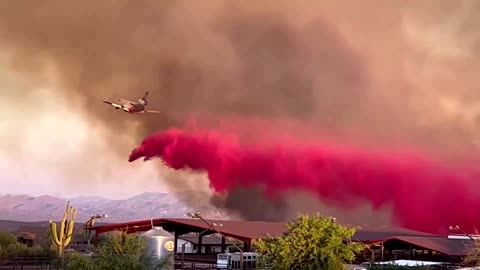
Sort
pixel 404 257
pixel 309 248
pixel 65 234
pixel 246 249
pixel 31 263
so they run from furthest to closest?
1. pixel 404 257
2. pixel 246 249
3. pixel 65 234
4. pixel 31 263
5. pixel 309 248

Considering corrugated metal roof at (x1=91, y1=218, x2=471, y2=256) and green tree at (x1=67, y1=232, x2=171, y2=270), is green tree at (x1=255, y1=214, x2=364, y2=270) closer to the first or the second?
green tree at (x1=67, y1=232, x2=171, y2=270)

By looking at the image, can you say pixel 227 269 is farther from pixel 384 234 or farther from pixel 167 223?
pixel 384 234

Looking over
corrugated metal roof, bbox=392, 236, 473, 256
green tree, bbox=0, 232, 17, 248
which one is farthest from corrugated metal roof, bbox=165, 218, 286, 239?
green tree, bbox=0, 232, 17, 248

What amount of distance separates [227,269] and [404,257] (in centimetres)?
2685

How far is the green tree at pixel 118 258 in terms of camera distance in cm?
2470

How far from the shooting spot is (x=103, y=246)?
26.6 meters

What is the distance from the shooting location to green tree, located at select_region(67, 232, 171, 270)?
24.7 meters

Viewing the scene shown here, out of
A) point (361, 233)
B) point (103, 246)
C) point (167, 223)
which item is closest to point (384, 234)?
point (361, 233)

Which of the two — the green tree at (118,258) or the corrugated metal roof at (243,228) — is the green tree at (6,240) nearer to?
the corrugated metal roof at (243,228)

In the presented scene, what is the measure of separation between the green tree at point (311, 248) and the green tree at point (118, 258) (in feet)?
23.5

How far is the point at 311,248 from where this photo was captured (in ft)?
105

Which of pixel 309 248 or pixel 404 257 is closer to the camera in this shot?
pixel 309 248

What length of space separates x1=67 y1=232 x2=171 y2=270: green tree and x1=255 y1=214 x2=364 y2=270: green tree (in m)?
7.17

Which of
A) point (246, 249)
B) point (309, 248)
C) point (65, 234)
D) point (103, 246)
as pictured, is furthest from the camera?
point (246, 249)
